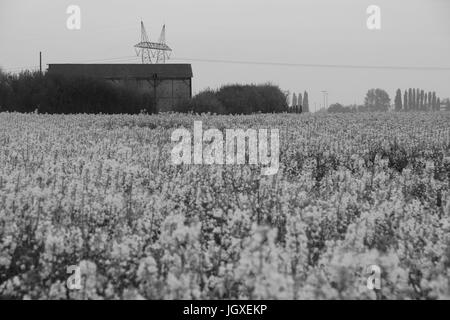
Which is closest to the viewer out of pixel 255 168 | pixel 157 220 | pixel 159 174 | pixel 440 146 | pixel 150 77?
pixel 157 220

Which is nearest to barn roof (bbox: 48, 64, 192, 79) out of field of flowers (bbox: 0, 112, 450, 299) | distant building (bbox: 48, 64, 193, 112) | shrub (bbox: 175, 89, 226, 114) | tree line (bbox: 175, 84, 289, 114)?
distant building (bbox: 48, 64, 193, 112)

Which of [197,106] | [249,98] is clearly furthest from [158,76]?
[197,106]

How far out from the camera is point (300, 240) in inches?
157

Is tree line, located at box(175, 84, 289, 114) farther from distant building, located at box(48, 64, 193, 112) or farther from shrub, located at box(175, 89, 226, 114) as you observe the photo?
distant building, located at box(48, 64, 193, 112)

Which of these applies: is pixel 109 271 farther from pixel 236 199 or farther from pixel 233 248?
pixel 236 199

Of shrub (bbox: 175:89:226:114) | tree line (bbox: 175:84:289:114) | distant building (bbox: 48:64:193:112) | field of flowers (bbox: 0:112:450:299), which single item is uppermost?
distant building (bbox: 48:64:193:112)

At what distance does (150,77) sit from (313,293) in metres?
60.9

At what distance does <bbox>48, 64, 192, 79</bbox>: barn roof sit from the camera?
62825 millimetres

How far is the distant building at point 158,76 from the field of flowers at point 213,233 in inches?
2092

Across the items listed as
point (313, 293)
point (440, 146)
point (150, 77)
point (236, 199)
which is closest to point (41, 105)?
point (150, 77)

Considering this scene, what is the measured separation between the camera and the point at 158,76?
6228 cm

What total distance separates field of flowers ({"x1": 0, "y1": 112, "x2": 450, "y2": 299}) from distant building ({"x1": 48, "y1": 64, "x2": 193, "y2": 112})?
53.1 m
